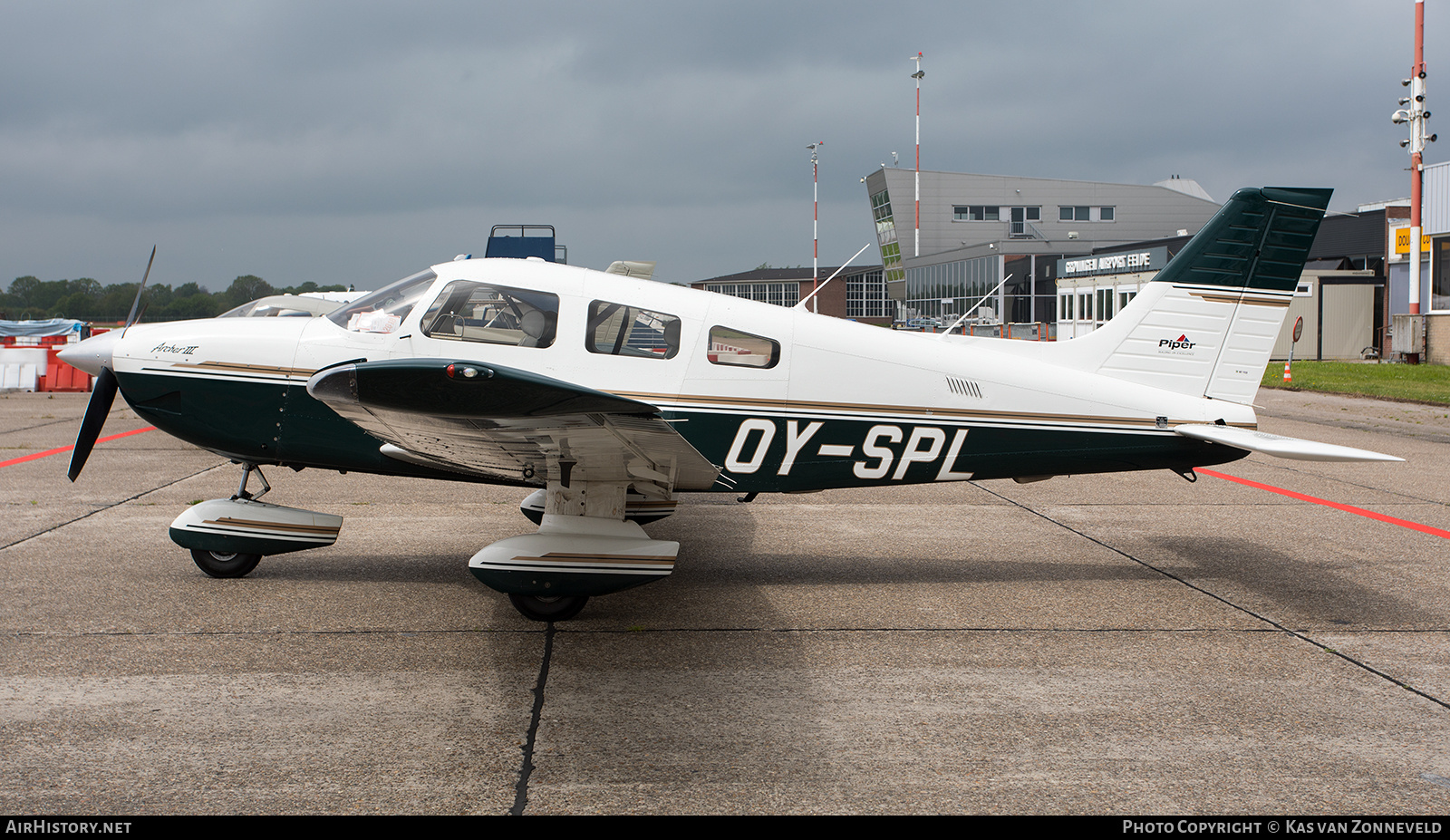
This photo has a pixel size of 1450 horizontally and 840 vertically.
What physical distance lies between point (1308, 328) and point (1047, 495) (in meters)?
28.6

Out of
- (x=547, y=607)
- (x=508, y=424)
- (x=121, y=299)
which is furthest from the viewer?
(x=121, y=299)

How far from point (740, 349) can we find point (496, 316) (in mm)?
1436

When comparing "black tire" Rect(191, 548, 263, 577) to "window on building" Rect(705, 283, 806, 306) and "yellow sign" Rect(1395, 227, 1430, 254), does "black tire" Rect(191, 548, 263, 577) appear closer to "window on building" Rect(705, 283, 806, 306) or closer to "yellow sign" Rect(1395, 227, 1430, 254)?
"yellow sign" Rect(1395, 227, 1430, 254)

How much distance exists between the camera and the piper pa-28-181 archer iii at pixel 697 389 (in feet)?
18.3

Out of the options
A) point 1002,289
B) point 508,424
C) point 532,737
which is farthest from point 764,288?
point 532,737

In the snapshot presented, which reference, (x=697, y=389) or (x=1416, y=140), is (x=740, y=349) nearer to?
(x=697, y=389)

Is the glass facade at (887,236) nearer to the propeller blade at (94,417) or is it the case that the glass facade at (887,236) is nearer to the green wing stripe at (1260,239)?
the green wing stripe at (1260,239)

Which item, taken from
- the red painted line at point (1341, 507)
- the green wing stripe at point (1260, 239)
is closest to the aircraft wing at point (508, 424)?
the green wing stripe at point (1260, 239)

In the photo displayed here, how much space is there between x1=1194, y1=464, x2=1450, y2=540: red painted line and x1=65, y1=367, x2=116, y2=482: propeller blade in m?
9.60

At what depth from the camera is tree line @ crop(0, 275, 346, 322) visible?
52.1 ft

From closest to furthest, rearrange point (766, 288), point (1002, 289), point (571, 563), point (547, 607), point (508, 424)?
point (508, 424) → point (571, 563) → point (547, 607) → point (1002, 289) → point (766, 288)

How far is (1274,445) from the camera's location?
5.68 meters

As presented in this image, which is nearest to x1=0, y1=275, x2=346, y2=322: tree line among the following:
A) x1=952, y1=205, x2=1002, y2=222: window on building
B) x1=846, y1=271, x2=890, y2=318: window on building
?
x1=952, y1=205, x2=1002, y2=222: window on building
